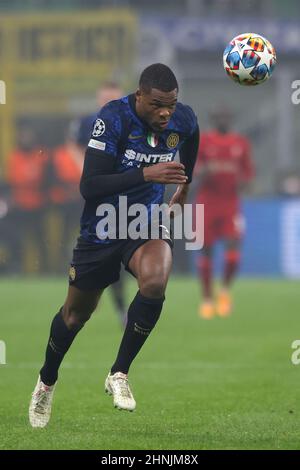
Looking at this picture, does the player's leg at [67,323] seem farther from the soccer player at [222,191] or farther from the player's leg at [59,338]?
the soccer player at [222,191]

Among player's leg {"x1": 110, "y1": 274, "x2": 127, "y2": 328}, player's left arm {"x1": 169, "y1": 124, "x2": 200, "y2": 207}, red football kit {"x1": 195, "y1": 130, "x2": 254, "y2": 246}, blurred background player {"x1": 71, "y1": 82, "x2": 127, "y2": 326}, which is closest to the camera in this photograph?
player's left arm {"x1": 169, "y1": 124, "x2": 200, "y2": 207}

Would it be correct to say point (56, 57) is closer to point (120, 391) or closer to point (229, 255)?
point (229, 255)

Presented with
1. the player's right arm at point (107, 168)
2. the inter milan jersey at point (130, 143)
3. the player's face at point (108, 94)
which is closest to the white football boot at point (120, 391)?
the inter milan jersey at point (130, 143)

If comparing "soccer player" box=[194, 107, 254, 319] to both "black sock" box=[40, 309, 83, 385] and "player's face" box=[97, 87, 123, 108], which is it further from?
"black sock" box=[40, 309, 83, 385]

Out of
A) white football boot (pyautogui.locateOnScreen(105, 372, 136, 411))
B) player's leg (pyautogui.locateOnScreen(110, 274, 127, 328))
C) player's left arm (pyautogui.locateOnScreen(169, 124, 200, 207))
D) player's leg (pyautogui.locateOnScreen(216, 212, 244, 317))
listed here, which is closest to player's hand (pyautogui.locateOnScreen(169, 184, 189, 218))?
player's left arm (pyautogui.locateOnScreen(169, 124, 200, 207))

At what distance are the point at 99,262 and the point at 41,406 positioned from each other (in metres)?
0.88

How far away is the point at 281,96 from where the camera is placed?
85.8ft

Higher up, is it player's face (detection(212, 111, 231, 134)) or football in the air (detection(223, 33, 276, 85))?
player's face (detection(212, 111, 231, 134))

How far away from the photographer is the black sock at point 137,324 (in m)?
6.71

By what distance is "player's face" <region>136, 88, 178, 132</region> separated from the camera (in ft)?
21.8

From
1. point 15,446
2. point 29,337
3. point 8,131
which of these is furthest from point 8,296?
point 15,446

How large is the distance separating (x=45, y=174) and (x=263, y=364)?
11.6m

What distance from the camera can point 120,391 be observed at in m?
6.60

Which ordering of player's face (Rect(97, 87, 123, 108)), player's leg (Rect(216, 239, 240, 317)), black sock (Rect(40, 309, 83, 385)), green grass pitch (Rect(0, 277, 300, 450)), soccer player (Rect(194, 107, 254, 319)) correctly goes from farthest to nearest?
soccer player (Rect(194, 107, 254, 319))
player's leg (Rect(216, 239, 240, 317))
player's face (Rect(97, 87, 123, 108))
black sock (Rect(40, 309, 83, 385))
green grass pitch (Rect(0, 277, 300, 450))
